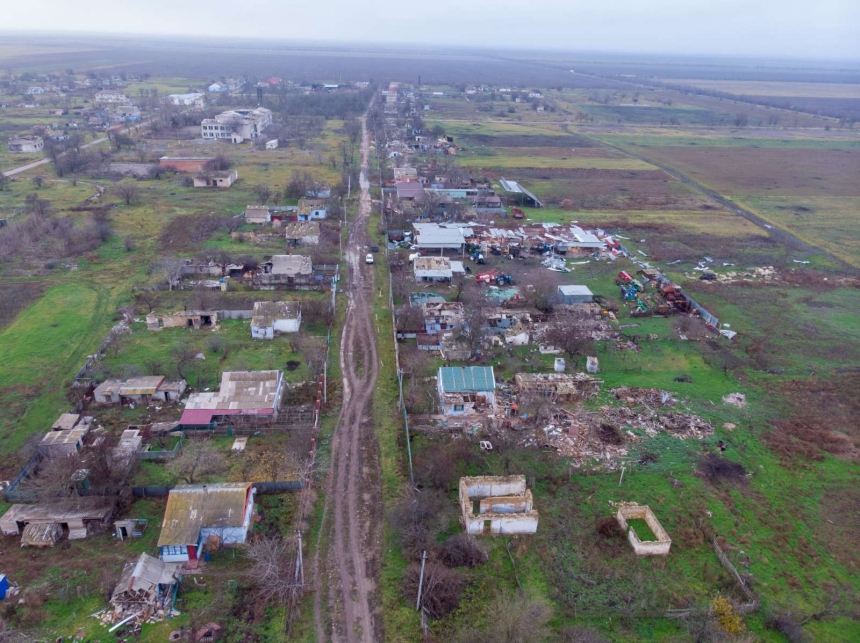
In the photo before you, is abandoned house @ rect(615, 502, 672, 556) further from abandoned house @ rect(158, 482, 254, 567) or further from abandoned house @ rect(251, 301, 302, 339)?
abandoned house @ rect(251, 301, 302, 339)

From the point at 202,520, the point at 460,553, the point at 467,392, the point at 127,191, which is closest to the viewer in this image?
the point at 460,553

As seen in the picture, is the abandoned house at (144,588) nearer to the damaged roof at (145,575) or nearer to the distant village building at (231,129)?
the damaged roof at (145,575)

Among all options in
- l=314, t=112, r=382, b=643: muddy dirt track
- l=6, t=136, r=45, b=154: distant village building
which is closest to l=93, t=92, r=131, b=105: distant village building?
l=6, t=136, r=45, b=154: distant village building

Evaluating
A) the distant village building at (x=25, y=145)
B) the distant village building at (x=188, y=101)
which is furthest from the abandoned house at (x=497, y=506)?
the distant village building at (x=188, y=101)

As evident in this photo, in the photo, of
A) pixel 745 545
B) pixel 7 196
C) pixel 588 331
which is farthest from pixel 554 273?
pixel 7 196

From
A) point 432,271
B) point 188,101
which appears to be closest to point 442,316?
point 432,271

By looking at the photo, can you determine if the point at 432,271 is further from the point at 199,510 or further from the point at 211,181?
the point at 211,181
